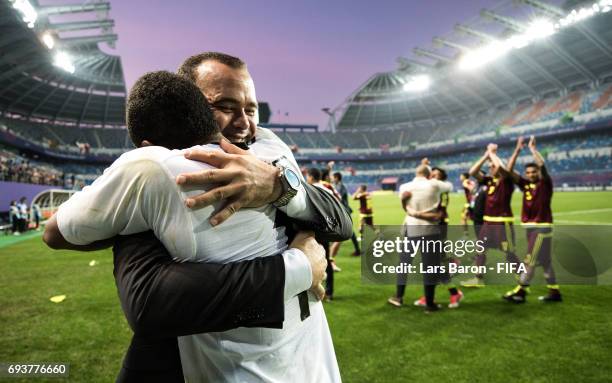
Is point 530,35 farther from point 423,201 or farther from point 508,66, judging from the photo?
point 423,201

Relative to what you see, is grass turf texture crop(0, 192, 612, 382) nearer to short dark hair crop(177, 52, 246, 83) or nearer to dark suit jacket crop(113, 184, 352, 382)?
dark suit jacket crop(113, 184, 352, 382)

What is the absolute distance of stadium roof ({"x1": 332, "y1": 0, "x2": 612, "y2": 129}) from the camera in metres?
36.3

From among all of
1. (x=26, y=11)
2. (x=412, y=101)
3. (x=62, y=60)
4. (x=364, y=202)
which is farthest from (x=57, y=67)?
(x=412, y=101)

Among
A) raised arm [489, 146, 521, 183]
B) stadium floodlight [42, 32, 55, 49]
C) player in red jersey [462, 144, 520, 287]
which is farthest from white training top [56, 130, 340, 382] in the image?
stadium floodlight [42, 32, 55, 49]

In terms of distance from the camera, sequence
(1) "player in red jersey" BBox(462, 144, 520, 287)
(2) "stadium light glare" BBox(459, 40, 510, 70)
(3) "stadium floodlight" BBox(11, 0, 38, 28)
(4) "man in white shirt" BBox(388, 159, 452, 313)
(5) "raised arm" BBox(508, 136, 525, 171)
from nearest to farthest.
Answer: (4) "man in white shirt" BBox(388, 159, 452, 313) → (5) "raised arm" BBox(508, 136, 525, 171) → (1) "player in red jersey" BBox(462, 144, 520, 287) → (3) "stadium floodlight" BBox(11, 0, 38, 28) → (2) "stadium light glare" BBox(459, 40, 510, 70)

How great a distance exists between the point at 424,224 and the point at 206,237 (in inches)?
212

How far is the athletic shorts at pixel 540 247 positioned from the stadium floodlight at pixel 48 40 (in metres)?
35.3

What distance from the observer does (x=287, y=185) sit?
1236 millimetres

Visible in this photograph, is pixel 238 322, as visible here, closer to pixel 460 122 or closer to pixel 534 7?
pixel 534 7

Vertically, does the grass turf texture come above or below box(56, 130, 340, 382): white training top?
below

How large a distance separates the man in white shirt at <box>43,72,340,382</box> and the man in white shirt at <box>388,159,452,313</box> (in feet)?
15.8

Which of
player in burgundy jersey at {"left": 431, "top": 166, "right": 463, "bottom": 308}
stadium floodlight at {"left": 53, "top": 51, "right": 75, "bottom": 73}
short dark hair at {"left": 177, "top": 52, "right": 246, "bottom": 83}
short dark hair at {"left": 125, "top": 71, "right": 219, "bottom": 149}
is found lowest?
player in burgundy jersey at {"left": 431, "top": 166, "right": 463, "bottom": 308}

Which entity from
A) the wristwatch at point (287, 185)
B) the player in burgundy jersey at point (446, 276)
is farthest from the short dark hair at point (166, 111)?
the player in burgundy jersey at point (446, 276)

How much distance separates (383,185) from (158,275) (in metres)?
65.4
